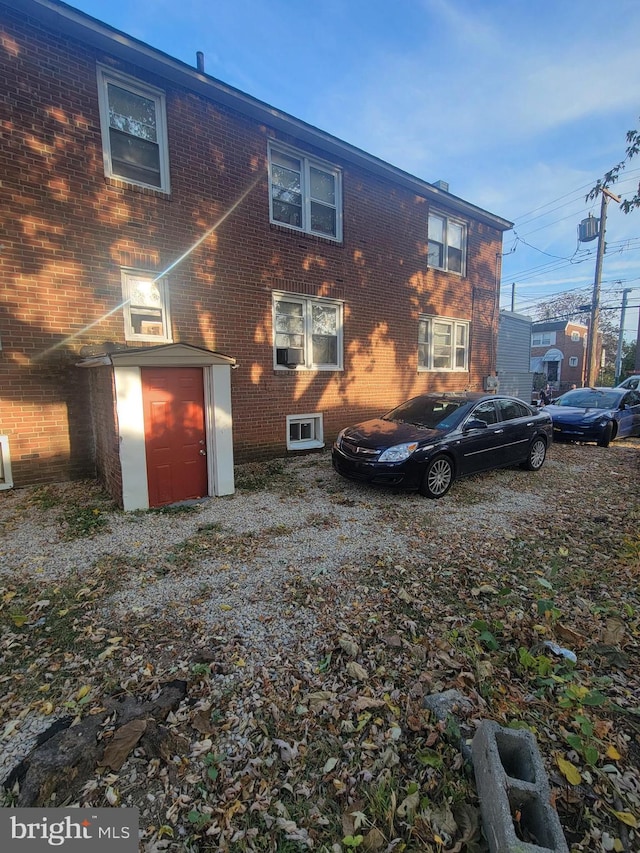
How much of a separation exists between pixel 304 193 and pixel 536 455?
7.68 m

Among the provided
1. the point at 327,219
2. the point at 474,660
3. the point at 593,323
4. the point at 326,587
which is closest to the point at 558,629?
the point at 474,660

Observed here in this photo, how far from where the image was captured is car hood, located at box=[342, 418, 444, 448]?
20.5ft

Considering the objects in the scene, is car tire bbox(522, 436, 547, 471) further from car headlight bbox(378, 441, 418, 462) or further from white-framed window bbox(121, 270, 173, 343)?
white-framed window bbox(121, 270, 173, 343)

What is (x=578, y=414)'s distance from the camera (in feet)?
36.1

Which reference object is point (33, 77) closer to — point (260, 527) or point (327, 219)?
point (327, 219)

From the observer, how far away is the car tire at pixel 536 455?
26.2 ft

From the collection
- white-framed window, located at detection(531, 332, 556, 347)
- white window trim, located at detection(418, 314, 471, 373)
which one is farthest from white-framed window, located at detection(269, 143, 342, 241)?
white-framed window, located at detection(531, 332, 556, 347)

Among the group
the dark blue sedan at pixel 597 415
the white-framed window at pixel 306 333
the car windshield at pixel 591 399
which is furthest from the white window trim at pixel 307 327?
the car windshield at pixel 591 399

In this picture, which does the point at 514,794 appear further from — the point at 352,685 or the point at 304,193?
the point at 304,193

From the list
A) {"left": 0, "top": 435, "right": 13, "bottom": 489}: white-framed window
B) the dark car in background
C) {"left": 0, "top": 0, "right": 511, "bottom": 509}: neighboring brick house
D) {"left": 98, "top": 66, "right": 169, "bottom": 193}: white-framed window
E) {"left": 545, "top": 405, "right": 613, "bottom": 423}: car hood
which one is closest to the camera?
{"left": 0, "top": 0, "right": 511, "bottom": 509}: neighboring brick house

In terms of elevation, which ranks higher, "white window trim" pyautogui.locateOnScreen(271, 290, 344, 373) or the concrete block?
"white window trim" pyautogui.locateOnScreen(271, 290, 344, 373)

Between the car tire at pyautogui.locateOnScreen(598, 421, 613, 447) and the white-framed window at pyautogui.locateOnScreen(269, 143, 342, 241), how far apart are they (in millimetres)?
8567

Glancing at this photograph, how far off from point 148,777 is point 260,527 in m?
3.30

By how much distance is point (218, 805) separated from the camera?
6.15ft
